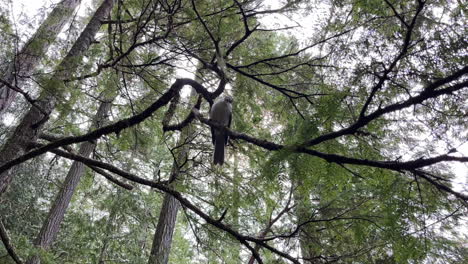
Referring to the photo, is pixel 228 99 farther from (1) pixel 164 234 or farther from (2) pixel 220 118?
(1) pixel 164 234

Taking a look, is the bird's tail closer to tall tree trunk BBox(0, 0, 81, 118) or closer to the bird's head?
the bird's head

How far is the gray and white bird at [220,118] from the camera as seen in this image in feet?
11.5

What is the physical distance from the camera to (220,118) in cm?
450

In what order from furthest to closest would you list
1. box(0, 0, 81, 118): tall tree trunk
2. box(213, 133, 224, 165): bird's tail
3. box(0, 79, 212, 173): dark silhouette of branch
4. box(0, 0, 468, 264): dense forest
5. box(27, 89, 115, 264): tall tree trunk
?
box(27, 89, 115, 264): tall tree trunk, box(213, 133, 224, 165): bird's tail, box(0, 0, 81, 118): tall tree trunk, box(0, 79, 212, 173): dark silhouette of branch, box(0, 0, 468, 264): dense forest

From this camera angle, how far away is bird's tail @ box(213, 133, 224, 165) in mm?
3490

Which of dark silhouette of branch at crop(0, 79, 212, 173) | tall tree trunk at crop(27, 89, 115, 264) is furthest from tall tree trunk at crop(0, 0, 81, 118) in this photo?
tall tree trunk at crop(27, 89, 115, 264)

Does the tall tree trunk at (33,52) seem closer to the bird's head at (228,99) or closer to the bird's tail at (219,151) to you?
the bird's tail at (219,151)

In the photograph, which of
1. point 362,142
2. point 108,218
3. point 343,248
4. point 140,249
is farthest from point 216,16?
point 108,218

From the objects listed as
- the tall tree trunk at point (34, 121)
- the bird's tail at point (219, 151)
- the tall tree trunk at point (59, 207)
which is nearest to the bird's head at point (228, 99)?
the bird's tail at point (219, 151)

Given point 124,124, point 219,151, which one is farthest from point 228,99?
point 124,124

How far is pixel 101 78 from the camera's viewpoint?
3.49 meters

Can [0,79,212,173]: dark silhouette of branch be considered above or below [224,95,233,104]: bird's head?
below

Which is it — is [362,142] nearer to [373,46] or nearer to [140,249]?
[373,46]

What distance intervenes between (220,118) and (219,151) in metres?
1.05
